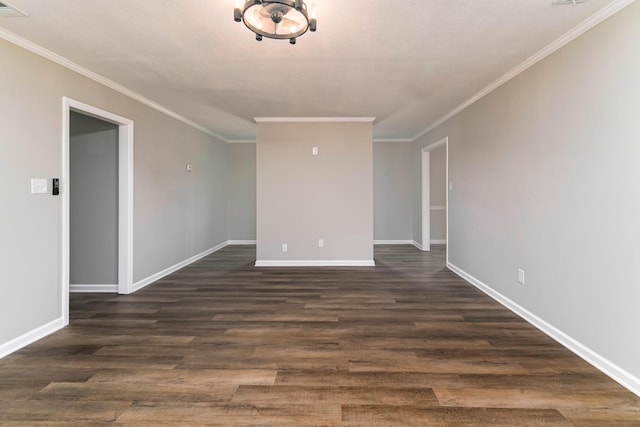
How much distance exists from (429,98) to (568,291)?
2669mm

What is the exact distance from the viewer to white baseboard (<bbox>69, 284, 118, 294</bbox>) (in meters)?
3.84

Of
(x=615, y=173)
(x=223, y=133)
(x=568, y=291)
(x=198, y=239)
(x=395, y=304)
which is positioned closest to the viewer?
(x=615, y=173)

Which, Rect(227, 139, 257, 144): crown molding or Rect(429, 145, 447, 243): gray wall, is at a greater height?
Rect(227, 139, 257, 144): crown molding

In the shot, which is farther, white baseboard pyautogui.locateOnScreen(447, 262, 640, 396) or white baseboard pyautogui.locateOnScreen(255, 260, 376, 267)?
white baseboard pyautogui.locateOnScreen(255, 260, 376, 267)

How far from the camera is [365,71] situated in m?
3.07

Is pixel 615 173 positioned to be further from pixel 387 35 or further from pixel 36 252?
pixel 36 252

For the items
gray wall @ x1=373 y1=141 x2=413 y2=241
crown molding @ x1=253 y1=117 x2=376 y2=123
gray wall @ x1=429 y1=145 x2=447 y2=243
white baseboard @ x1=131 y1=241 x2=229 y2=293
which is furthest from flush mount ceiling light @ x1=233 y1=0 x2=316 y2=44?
gray wall @ x1=429 y1=145 x2=447 y2=243

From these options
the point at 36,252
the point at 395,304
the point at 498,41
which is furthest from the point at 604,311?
the point at 36,252

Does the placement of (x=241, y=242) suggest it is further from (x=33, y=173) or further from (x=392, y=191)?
(x=33, y=173)

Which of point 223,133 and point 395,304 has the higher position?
point 223,133

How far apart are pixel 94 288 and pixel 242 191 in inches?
156

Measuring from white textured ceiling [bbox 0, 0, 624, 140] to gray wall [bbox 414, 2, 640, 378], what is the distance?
11.4 inches

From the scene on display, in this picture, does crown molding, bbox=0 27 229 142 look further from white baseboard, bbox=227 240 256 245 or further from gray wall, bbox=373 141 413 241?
gray wall, bbox=373 141 413 241

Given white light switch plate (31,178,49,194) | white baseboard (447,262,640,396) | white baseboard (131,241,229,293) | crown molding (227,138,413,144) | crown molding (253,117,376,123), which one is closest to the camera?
white baseboard (447,262,640,396)
